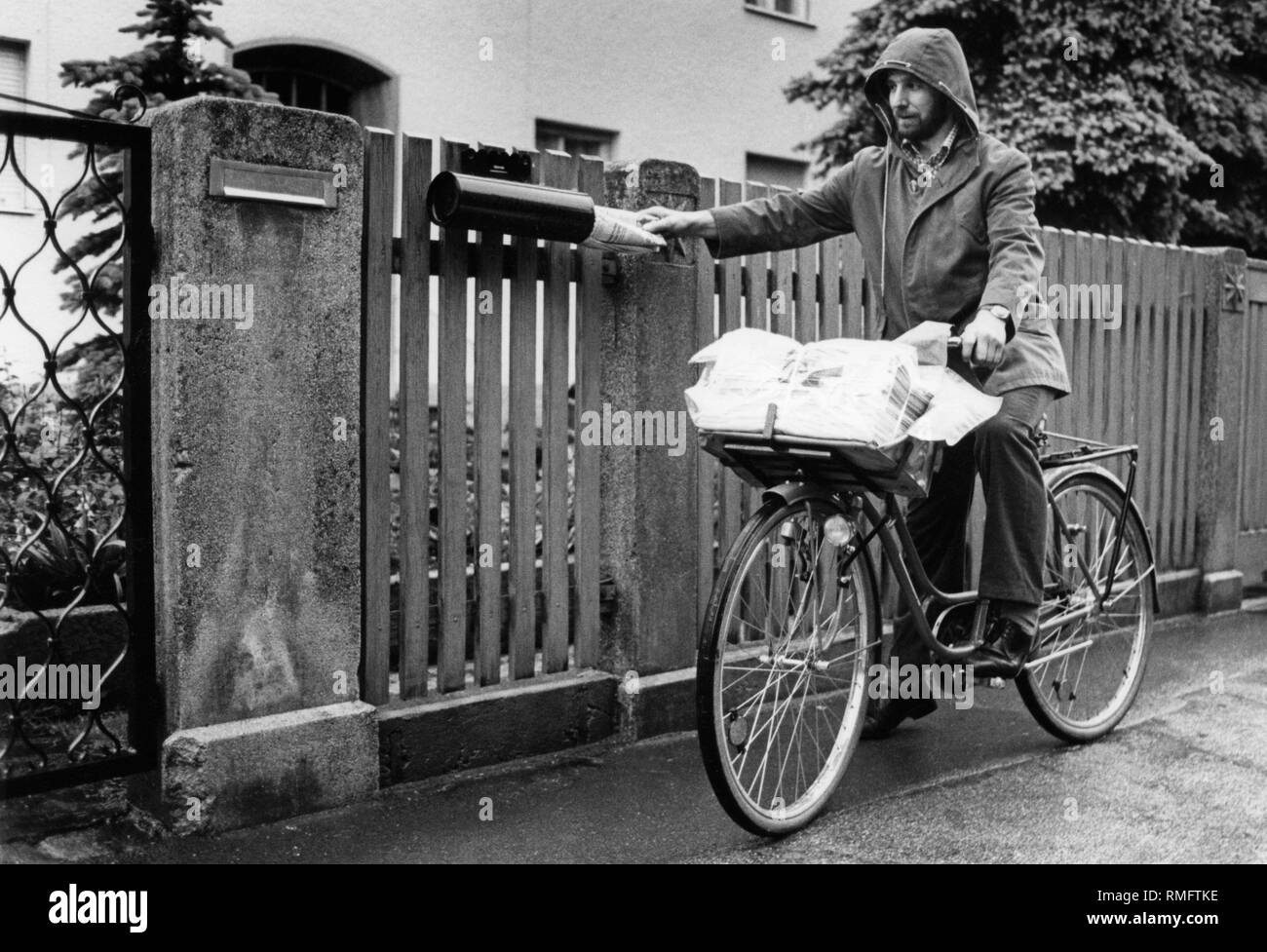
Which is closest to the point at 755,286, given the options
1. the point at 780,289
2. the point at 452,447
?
the point at 780,289

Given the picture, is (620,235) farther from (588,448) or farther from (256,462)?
(256,462)

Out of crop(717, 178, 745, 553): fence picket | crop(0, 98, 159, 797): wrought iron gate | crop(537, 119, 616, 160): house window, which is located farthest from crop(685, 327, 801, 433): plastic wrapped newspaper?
crop(537, 119, 616, 160): house window

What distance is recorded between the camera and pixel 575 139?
571 inches

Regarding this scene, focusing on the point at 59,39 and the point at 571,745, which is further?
the point at 59,39

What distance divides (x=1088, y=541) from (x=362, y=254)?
9.04 ft

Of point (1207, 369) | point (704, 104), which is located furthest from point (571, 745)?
point (704, 104)

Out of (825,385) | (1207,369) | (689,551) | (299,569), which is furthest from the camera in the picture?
(1207,369)

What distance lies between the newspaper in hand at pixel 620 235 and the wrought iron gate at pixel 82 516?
1406 mm

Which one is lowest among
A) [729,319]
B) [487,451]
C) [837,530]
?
[837,530]

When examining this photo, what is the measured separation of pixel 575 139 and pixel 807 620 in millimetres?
11135

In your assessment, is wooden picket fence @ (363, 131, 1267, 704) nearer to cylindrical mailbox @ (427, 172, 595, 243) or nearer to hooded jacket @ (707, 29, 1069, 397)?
cylindrical mailbox @ (427, 172, 595, 243)

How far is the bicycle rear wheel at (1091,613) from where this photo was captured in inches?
196

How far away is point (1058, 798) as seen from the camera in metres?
4.45
